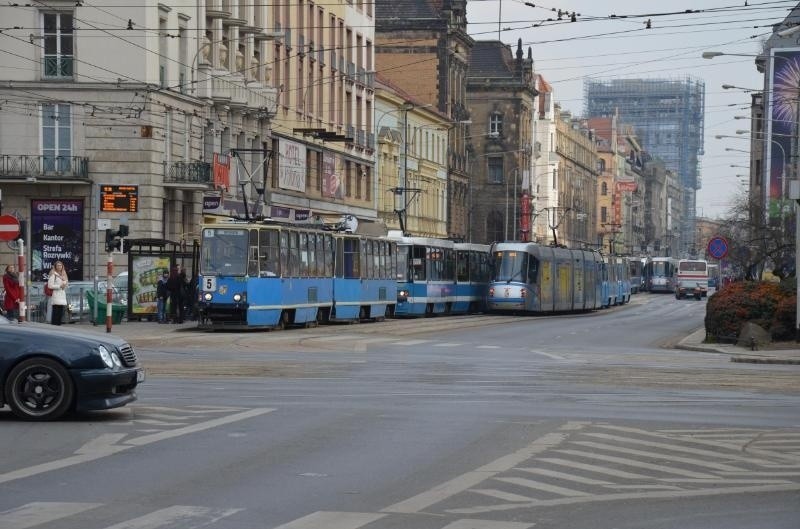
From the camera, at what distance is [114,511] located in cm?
1041

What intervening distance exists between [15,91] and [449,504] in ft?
137

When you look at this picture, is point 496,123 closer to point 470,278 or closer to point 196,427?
point 470,278

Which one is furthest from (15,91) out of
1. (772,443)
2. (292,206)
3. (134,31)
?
(772,443)

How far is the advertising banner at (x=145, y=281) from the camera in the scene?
4388 centimetres

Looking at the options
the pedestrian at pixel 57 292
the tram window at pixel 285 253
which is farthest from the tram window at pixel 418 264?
the pedestrian at pixel 57 292

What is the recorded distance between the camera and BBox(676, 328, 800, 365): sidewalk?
30794 mm

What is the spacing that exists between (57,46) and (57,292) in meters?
14.2

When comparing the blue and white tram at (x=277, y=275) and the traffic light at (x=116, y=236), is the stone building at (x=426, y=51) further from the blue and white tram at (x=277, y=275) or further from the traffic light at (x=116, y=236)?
the traffic light at (x=116, y=236)

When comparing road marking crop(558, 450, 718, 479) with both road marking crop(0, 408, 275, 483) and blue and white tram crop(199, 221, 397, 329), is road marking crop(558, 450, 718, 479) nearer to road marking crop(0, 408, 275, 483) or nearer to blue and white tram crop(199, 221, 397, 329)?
road marking crop(0, 408, 275, 483)

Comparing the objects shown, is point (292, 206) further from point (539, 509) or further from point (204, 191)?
point (539, 509)

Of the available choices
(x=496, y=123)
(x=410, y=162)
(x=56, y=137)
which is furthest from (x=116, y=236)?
(x=496, y=123)

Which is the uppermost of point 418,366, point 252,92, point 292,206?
point 252,92

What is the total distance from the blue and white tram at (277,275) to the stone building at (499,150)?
81.8 metres

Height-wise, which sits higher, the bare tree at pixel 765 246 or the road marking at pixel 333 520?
the bare tree at pixel 765 246
